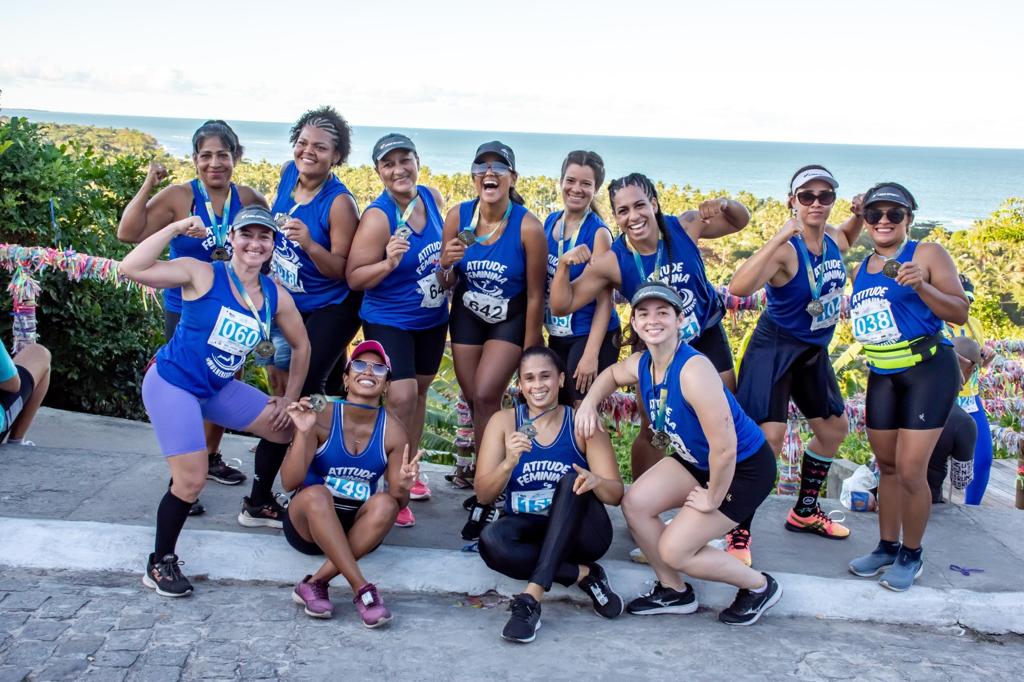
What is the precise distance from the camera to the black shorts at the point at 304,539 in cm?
486

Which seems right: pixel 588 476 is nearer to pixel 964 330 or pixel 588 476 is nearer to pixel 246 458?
pixel 246 458

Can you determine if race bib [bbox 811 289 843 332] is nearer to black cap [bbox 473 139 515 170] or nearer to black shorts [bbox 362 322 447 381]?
black cap [bbox 473 139 515 170]

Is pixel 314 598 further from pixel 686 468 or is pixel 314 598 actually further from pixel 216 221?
pixel 216 221

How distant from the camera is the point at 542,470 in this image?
4891mm

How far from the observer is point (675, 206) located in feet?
107

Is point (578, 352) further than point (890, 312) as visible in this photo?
Yes

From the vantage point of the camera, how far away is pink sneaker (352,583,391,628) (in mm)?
4457

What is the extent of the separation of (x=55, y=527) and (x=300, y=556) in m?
1.30

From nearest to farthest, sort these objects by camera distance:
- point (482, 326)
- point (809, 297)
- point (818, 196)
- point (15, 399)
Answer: point (818, 196) → point (809, 297) → point (482, 326) → point (15, 399)

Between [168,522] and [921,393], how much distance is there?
379cm

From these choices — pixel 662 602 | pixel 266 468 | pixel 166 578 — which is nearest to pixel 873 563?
pixel 662 602

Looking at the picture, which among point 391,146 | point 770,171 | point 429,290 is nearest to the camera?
point 391,146

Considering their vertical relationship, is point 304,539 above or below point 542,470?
below

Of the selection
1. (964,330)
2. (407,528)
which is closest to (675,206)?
(964,330)
